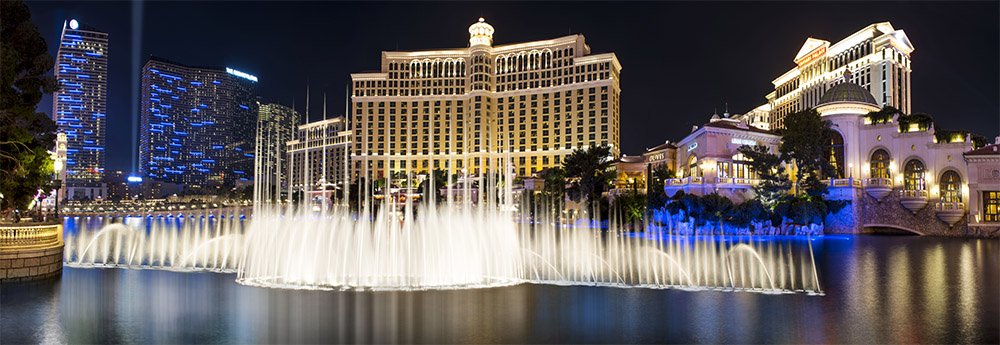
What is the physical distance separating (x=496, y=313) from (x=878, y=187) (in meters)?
41.7

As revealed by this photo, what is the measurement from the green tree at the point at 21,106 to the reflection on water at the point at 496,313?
444cm

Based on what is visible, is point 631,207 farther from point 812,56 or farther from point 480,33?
point 480,33

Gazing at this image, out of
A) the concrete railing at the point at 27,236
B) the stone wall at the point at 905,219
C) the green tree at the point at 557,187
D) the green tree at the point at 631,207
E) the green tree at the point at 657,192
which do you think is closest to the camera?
the concrete railing at the point at 27,236

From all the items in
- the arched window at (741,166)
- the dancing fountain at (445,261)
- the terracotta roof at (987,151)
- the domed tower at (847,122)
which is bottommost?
the dancing fountain at (445,261)

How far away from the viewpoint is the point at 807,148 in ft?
138

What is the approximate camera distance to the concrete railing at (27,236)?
1722 cm

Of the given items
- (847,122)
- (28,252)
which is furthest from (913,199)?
(28,252)

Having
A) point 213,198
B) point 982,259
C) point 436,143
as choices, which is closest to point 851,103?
point 982,259

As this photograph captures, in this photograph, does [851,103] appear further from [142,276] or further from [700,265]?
[142,276]

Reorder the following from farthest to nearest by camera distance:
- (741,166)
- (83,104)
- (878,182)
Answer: (83,104) → (741,166) → (878,182)

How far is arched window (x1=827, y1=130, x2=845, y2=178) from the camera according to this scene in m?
45.3

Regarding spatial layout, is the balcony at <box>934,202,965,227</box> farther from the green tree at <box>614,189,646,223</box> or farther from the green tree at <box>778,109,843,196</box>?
the green tree at <box>614,189,646,223</box>

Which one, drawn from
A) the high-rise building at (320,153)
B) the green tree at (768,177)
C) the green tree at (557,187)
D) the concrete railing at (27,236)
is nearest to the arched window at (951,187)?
the green tree at (768,177)

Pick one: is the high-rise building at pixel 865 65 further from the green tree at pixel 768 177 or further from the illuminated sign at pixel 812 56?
the green tree at pixel 768 177
